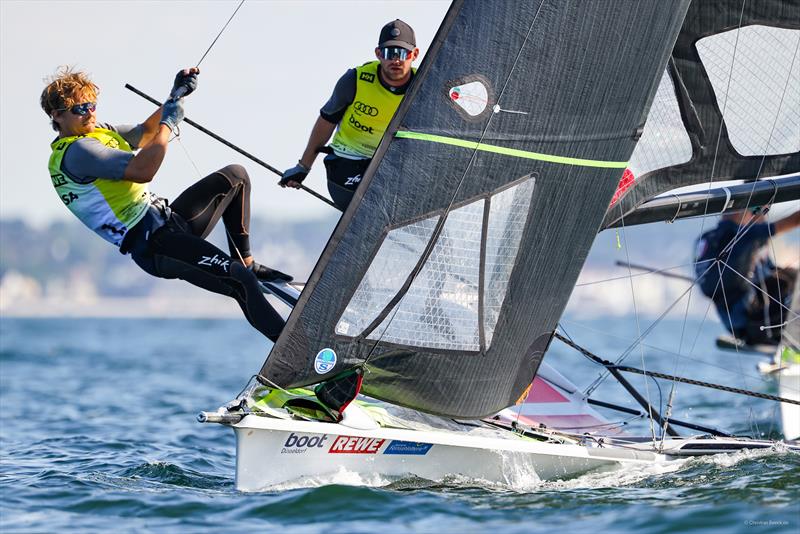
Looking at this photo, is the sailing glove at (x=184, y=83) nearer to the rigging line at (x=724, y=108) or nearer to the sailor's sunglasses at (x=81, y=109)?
the sailor's sunglasses at (x=81, y=109)

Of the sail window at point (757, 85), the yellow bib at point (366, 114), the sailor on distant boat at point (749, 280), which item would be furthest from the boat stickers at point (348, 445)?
the sailor on distant boat at point (749, 280)

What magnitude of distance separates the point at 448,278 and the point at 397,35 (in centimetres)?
136

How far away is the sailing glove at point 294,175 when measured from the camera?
6.30 metres

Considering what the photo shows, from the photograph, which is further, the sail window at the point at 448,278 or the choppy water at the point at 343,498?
the sail window at the point at 448,278

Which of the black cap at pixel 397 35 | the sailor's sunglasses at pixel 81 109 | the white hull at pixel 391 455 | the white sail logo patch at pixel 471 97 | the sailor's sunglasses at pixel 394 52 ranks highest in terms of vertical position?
the black cap at pixel 397 35

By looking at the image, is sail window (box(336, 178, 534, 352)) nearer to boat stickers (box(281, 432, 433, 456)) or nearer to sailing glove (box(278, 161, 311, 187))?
boat stickers (box(281, 432, 433, 456))

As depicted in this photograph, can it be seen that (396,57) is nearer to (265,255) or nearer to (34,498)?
(34,498)

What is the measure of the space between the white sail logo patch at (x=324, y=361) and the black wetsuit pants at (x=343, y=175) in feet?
3.51

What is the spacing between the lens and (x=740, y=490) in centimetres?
556

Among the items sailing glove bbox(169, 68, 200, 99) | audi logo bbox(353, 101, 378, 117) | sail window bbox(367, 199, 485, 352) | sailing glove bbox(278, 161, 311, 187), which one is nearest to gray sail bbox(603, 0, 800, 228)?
sail window bbox(367, 199, 485, 352)

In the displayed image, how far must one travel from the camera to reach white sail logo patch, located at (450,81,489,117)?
5.41 meters

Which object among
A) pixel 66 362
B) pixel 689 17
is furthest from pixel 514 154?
pixel 66 362

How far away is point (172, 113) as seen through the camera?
5500mm

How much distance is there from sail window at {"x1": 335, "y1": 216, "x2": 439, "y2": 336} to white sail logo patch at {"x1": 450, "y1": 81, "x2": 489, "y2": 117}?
54 cm
